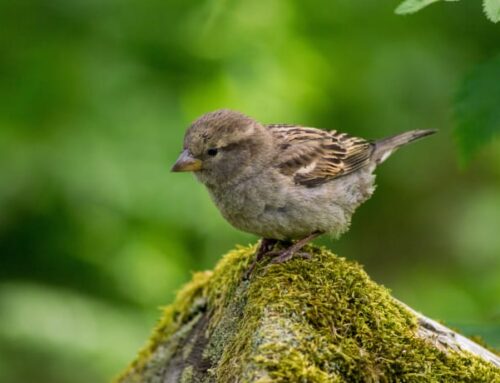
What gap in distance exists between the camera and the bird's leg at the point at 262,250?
425cm

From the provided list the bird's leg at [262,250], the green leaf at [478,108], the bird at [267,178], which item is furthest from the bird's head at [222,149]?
the green leaf at [478,108]

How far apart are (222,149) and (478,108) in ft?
4.48

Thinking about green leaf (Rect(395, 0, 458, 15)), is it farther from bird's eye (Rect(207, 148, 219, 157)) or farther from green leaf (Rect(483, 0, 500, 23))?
bird's eye (Rect(207, 148, 219, 157))

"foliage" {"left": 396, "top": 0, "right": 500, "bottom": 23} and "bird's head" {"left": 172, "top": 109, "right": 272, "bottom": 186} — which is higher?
"bird's head" {"left": 172, "top": 109, "right": 272, "bottom": 186}

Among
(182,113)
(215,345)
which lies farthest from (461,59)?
(215,345)

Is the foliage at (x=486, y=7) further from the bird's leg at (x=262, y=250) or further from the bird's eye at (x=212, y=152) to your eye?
the bird's eye at (x=212, y=152)

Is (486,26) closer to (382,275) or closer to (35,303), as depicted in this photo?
(382,275)

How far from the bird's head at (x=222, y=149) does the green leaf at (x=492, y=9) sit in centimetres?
Answer: 196

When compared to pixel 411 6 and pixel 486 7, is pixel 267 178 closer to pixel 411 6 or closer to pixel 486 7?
pixel 411 6

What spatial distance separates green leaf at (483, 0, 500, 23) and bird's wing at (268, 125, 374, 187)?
78.6 inches

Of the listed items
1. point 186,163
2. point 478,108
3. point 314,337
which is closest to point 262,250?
point 186,163

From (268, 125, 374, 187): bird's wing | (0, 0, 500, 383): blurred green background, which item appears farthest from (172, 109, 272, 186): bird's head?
(0, 0, 500, 383): blurred green background

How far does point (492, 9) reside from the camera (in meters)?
3.11

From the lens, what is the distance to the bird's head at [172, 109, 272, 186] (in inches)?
187
